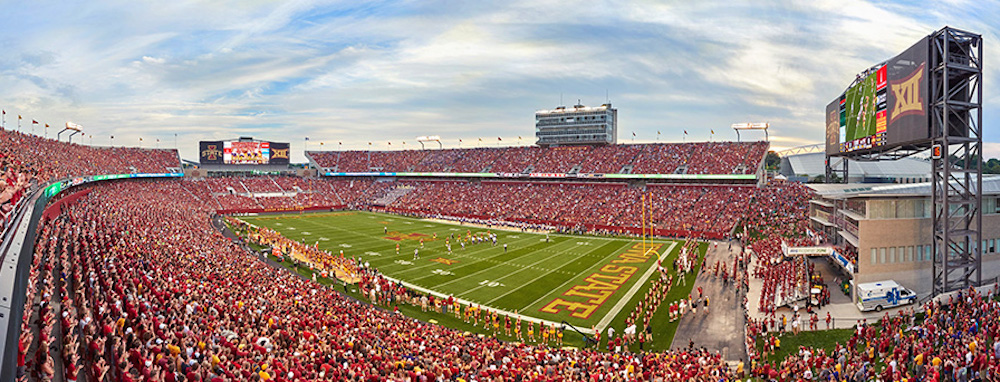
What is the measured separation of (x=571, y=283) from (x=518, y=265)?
16.8 feet

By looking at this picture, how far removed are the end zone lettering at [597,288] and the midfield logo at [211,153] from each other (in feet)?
223

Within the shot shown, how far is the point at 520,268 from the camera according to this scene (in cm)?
3031

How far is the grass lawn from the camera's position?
72.3ft

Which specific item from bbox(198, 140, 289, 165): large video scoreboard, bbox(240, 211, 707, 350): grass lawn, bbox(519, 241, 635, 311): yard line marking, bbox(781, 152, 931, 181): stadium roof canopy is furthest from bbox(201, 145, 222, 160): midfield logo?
bbox(781, 152, 931, 181): stadium roof canopy

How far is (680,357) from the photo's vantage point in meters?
14.5

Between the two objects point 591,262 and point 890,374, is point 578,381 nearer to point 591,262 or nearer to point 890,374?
point 890,374

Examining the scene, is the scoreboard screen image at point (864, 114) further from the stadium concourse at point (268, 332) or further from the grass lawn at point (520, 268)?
the grass lawn at point (520, 268)

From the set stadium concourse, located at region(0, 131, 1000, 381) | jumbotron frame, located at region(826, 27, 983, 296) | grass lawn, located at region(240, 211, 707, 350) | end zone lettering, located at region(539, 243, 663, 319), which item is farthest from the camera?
end zone lettering, located at region(539, 243, 663, 319)

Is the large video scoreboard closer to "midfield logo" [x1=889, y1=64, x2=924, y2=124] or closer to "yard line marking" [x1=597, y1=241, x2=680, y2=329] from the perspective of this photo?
"yard line marking" [x1=597, y1=241, x2=680, y2=329]

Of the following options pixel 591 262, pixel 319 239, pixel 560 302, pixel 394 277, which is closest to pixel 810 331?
pixel 560 302

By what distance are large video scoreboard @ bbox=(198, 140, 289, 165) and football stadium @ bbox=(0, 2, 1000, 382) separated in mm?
30559

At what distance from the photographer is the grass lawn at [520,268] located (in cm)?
2205

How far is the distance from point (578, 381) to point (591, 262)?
21.0m

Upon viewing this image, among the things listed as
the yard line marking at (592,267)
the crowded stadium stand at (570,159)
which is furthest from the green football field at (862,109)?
the crowded stadium stand at (570,159)
